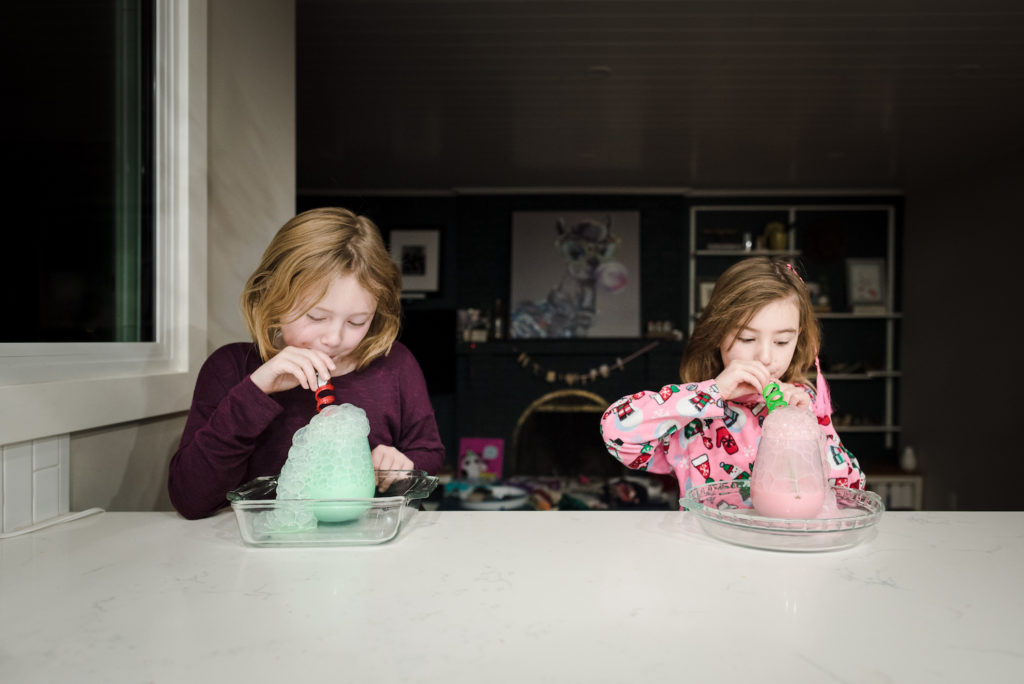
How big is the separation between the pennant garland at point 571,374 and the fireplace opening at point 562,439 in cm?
9

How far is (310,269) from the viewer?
0.93 metres

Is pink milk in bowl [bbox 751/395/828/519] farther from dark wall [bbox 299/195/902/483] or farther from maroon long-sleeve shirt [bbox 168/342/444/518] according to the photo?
dark wall [bbox 299/195/902/483]

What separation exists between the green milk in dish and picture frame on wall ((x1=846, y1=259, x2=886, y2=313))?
5164 millimetres

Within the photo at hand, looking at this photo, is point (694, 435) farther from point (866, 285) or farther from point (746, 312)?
point (866, 285)

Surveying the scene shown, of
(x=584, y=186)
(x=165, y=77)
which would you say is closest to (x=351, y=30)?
(x=165, y=77)

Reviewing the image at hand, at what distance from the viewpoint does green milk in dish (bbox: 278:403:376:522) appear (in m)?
0.82

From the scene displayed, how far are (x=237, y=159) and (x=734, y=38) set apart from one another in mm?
1863

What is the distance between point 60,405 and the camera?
0.95 m

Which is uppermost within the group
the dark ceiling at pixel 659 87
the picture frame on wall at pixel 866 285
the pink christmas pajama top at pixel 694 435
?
the dark ceiling at pixel 659 87

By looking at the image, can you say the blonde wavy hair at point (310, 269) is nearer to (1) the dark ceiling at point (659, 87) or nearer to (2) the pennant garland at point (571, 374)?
(1) the dark ceiling at point (659, 87)

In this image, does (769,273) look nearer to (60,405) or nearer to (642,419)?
(642,419)

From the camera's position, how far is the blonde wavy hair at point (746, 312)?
103 cm

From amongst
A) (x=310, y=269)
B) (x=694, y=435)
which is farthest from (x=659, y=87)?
(x=310, y=269)

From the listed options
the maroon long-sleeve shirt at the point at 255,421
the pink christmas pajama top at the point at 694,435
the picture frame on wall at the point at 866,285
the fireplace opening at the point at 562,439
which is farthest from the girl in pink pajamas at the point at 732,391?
the picture frame on wall at the point at 866,285
